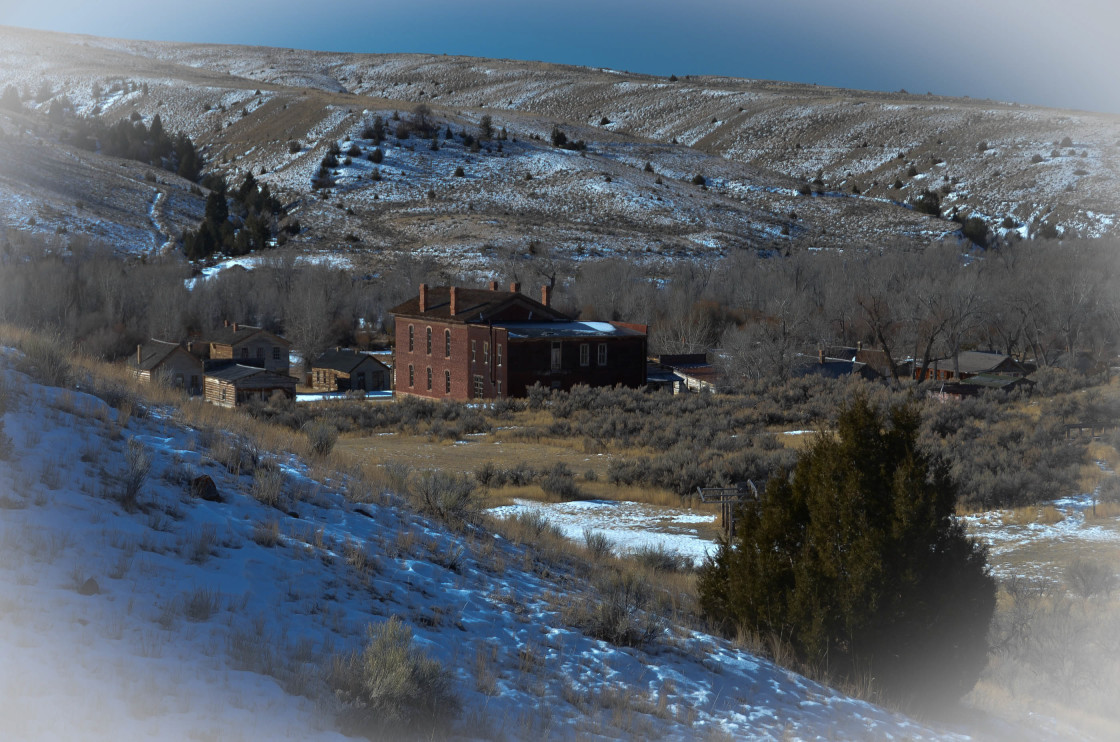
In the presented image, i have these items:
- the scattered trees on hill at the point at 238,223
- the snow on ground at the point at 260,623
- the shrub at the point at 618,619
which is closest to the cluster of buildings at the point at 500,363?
the scattered trees on hill at the point at 238,223

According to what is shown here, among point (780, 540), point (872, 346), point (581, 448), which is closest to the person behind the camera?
point (780, 540)

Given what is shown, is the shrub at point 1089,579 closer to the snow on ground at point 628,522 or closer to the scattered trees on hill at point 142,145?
the snow on ground at point 628,522

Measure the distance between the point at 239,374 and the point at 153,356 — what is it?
15.4 ft

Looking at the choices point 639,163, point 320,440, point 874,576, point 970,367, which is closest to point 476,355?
point 970,367

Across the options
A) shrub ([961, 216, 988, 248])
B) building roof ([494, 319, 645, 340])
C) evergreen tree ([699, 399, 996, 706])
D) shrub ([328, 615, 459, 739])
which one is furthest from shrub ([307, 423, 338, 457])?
shrub ([961, 216, 988, 248])

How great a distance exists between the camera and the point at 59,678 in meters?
4.55

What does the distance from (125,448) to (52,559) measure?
283 cm

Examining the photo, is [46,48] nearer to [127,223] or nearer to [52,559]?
[127,223]

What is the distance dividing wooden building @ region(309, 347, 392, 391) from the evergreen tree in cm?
4694

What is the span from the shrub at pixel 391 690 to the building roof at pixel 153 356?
4353cm

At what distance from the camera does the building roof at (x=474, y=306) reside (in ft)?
151

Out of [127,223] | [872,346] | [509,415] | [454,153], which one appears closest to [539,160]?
[454,153]

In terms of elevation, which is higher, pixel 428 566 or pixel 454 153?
pixel 454 153

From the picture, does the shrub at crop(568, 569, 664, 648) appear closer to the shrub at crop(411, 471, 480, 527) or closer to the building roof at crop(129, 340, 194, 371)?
the shrub at crop(411, 471, 480, 527)
